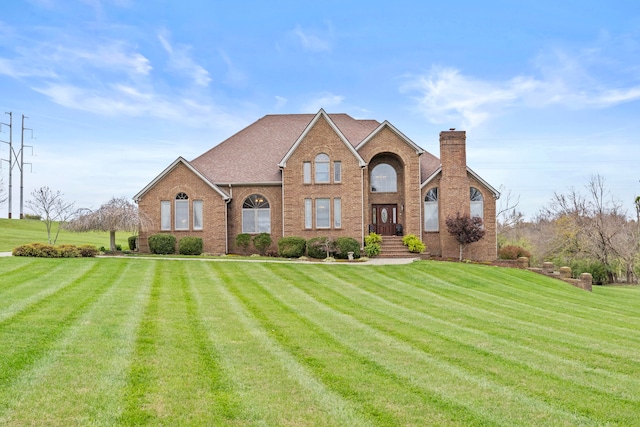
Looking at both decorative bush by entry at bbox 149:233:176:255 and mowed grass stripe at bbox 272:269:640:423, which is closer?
mowed grass stripe at bbox 272:269:640:423

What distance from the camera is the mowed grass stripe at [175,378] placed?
5734 millimetres

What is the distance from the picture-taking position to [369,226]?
105 ft

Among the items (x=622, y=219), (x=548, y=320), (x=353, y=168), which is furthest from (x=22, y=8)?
(x=622, y=219)

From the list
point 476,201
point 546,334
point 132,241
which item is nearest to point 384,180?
point 476,201

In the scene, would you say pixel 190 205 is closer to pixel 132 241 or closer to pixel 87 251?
pixel 132 241

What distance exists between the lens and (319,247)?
2903cm

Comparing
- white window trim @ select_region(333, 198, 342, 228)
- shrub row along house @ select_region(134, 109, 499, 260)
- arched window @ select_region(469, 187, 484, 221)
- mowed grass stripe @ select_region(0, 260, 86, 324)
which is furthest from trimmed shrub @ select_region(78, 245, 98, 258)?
arched window @ select_region(469, 187, 484, 221)

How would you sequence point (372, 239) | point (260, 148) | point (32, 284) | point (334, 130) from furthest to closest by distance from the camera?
point (260, 148) < point (334, 130) < point (372, 239) < point (32, 284)

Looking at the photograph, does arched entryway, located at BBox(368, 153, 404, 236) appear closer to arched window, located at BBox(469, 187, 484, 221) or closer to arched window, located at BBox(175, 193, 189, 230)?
arched window, located at BBox(469, 187, 484, 221)

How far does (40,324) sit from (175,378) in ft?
15.3

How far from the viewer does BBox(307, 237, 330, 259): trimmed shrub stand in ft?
94.9

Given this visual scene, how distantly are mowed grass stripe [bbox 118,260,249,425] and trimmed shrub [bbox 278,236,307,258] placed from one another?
17541mm

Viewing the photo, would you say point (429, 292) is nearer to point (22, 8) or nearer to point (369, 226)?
point (369, 226)

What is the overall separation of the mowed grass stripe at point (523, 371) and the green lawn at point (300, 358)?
37 millimetres
